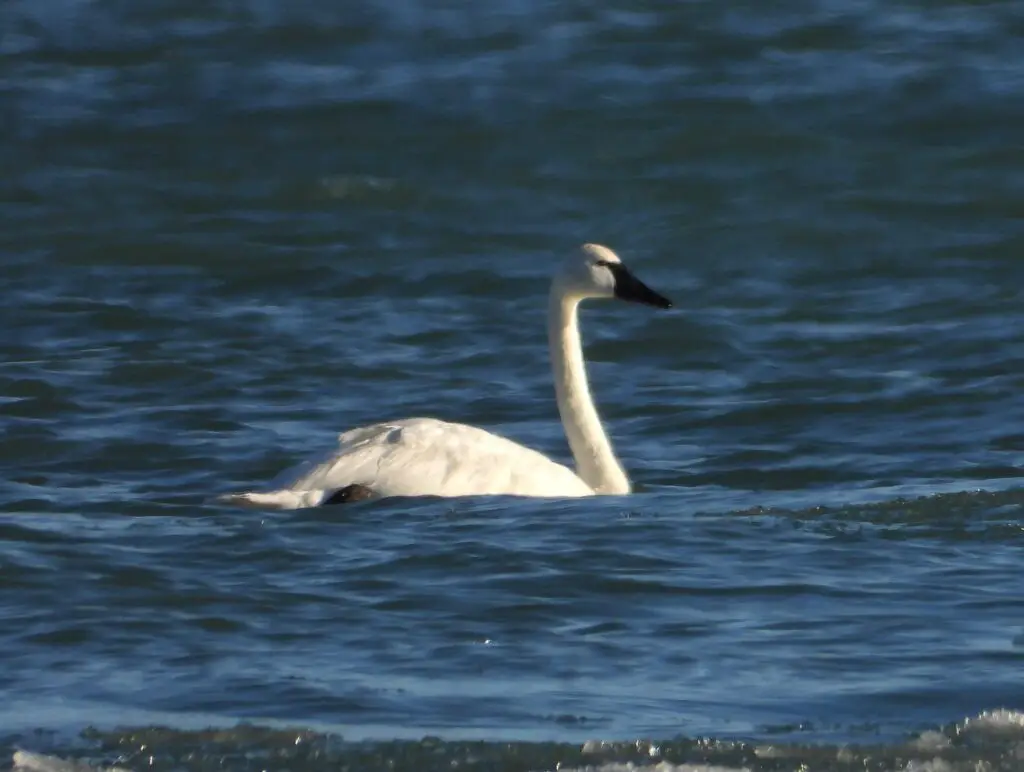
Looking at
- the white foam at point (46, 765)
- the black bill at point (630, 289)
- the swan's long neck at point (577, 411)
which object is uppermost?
the black bill at point (630, 289)

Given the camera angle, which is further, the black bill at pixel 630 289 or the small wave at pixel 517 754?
the black bill at pixel 630 289

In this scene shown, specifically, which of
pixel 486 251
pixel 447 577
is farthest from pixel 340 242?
pixel 447 577

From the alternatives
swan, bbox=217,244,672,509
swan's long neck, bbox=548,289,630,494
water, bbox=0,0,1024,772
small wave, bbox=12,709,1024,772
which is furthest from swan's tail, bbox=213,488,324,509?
small wave, bbox=12,709,1024,772

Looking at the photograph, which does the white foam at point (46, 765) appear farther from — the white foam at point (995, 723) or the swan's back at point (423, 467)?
the swan's back at point (423, 467)

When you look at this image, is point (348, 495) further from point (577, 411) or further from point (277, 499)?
point (577, 411)

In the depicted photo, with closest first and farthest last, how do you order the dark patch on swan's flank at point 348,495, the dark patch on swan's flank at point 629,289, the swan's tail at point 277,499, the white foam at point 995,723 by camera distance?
the white foam at point 995,723 → the swan's tail at point 277,499 → the dark patch on swan's flank at point 348,495 → the dark patch on swan's flank at point 629,289

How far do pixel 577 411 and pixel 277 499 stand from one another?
5.74ft

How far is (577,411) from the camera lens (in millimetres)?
10305

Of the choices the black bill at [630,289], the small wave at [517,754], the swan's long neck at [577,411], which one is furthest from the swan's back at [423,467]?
the small wave at [517,754]

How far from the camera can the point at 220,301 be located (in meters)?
13.8

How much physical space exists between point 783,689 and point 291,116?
1217cm

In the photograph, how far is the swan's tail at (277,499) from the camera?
8.95 meters

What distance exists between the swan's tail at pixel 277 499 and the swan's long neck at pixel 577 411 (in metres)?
1.42

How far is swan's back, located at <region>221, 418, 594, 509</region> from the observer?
921cm
